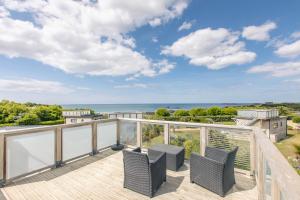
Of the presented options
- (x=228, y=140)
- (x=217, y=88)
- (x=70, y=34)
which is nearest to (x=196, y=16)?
(x=70, y=34)

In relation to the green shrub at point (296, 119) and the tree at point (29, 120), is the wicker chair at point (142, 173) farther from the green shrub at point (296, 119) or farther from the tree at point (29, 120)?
the green shrub at point (296, 119)

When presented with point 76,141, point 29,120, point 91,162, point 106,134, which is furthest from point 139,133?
point 29,120

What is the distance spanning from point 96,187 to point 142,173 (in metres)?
1.03

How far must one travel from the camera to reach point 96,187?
3.22 meters

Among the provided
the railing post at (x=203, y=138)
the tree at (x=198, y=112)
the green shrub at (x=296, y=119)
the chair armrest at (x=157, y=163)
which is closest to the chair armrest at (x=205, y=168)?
the chair armrest at (x=157, y=163)

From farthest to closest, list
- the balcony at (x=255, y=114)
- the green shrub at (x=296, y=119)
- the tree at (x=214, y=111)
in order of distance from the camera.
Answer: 1. the green shrub at (x=296, y=119)
2. the tree at (x=214, y=111)
3. the balcony at (x=255, y=114)

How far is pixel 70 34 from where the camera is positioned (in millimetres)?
9242

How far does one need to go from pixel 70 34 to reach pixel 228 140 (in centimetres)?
933

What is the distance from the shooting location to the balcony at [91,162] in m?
2.97

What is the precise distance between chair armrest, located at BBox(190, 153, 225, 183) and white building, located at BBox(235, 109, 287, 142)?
12.5 metres

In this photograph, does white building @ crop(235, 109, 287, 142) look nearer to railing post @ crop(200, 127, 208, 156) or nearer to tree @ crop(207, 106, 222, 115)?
tree @ crop(207, 106, 222, 115)

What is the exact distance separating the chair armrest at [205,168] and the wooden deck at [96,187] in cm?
25

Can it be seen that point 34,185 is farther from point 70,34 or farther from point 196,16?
point 196,16

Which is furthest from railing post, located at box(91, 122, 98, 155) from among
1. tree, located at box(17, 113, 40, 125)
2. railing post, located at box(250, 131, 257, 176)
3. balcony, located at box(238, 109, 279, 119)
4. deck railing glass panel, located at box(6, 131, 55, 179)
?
tree, located at box(17, 113, 40, 125)
